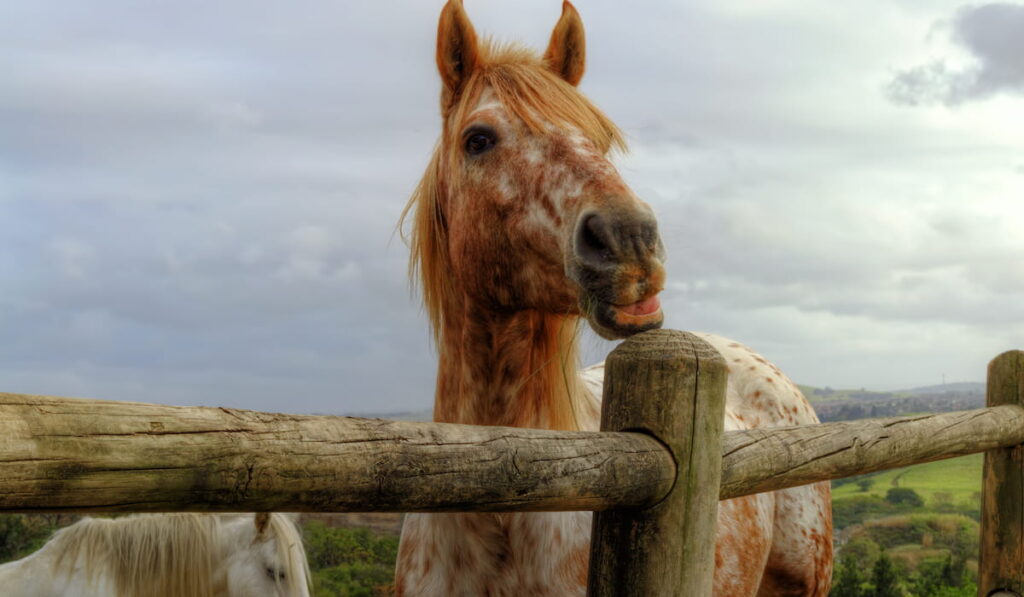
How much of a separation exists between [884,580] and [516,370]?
13279 mm

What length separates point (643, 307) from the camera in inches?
91.5

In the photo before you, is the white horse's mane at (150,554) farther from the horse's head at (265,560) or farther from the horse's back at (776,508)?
the horse's back at (776,508)

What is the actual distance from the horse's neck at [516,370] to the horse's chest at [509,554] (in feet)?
0.98

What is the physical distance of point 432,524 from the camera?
278cm

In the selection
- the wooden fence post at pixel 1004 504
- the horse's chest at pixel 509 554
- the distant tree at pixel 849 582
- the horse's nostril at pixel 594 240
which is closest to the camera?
the horse's nostril at pixel 594 240

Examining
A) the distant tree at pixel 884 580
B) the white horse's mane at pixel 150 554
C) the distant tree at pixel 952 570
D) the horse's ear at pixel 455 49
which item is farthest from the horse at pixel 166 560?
the distant tree at pixel 952 570

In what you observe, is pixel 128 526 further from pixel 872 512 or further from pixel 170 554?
pixel 872 512

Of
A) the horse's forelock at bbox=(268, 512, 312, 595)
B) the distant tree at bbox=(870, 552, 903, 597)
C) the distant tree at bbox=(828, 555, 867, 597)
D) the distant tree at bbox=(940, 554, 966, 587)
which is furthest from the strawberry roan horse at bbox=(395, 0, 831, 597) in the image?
the distant tree at bbox=(940, 554, 966, 587)

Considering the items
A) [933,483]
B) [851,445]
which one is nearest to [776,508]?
[851,445]

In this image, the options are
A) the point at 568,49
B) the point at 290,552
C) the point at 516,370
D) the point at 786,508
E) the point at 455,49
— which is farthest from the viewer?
the point at 290,552

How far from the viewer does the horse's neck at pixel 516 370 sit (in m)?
2.69

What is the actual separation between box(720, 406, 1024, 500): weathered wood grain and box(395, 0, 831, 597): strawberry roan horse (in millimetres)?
444

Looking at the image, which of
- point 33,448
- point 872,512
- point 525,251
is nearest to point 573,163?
point 525,251

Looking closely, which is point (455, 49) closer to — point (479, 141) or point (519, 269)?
point (479, 141)
